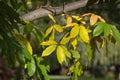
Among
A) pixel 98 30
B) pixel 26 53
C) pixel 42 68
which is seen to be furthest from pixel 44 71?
pixel 98 30

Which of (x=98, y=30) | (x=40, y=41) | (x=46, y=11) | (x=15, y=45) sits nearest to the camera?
(x=15, y=45)

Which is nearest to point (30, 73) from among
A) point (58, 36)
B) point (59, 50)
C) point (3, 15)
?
point (59, 50)

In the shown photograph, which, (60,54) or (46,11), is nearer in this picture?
(60,54)

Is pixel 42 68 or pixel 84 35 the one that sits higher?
pixel 84 35

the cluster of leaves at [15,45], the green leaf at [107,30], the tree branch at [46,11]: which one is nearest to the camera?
the cluster of leaves at [15,45]

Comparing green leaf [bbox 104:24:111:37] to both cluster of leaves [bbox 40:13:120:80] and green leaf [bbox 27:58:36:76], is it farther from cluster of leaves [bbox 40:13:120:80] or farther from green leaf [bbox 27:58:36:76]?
green leaf [bbox 27:58:36:76]

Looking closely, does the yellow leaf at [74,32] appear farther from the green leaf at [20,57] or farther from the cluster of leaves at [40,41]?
the green leaf at [20,57]

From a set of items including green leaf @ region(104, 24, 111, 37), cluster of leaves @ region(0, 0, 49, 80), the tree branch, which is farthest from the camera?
the tree branch

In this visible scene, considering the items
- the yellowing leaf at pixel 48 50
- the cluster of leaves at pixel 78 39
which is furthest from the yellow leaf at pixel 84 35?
the yellowing leaf at pixel 48 50

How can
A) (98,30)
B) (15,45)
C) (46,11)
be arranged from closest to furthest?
(15,45), (98,30), (46,11)

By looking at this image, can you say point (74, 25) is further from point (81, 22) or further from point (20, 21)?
point (20, 21)

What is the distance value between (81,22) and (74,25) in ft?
0.23

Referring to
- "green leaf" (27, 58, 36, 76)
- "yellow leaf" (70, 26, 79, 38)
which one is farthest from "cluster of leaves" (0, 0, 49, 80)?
"yellow leaf" (70, 26, 79, 38)

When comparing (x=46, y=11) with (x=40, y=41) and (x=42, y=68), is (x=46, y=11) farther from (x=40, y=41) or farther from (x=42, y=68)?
(x=42, y=68)
